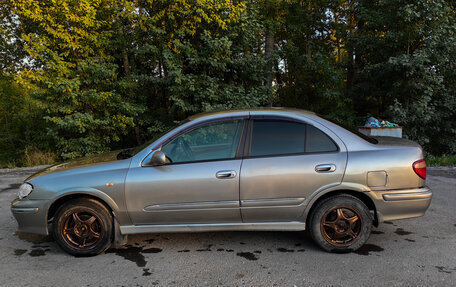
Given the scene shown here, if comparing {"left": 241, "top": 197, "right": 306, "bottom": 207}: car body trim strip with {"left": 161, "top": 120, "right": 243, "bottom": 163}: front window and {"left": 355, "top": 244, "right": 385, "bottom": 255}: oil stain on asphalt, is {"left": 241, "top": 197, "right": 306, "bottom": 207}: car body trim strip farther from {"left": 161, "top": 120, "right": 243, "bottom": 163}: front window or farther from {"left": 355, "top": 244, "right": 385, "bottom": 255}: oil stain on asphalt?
{"left": 355, "top": 244, "right": 385, "bottom": 255}: oil stain on asphalt

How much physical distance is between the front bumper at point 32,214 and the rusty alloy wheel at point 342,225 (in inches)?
123

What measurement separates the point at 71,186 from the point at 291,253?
256 cm

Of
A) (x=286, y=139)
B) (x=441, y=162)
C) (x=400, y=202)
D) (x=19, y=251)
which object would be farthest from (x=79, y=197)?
(x=441, y=162)

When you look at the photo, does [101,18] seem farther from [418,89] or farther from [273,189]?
[418,89]

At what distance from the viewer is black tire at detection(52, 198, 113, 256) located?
330cm

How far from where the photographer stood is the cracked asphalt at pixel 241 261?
2.75 metres

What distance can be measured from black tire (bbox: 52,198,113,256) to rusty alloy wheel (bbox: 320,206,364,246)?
2.45m

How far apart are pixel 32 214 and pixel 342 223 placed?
3475 mm

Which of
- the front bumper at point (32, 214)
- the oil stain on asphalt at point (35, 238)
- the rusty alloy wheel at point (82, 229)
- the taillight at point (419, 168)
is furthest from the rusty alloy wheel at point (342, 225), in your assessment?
the oil stain on asphalt at point (35, 238)

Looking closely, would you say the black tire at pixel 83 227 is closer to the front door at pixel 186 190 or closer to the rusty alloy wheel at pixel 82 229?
the rusty alloy wheel at pixel 82 229

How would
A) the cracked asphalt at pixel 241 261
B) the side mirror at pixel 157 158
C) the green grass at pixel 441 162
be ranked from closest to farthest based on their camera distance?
the cracked asphalt at pixel 241 261
the side mirror at pixel 157 158
the green grass at pixel 441 162

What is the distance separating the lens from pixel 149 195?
325 cm

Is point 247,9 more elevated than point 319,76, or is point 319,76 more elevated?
point 247,9

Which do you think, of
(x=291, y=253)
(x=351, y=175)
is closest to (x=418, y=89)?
(x=351, y=175)
